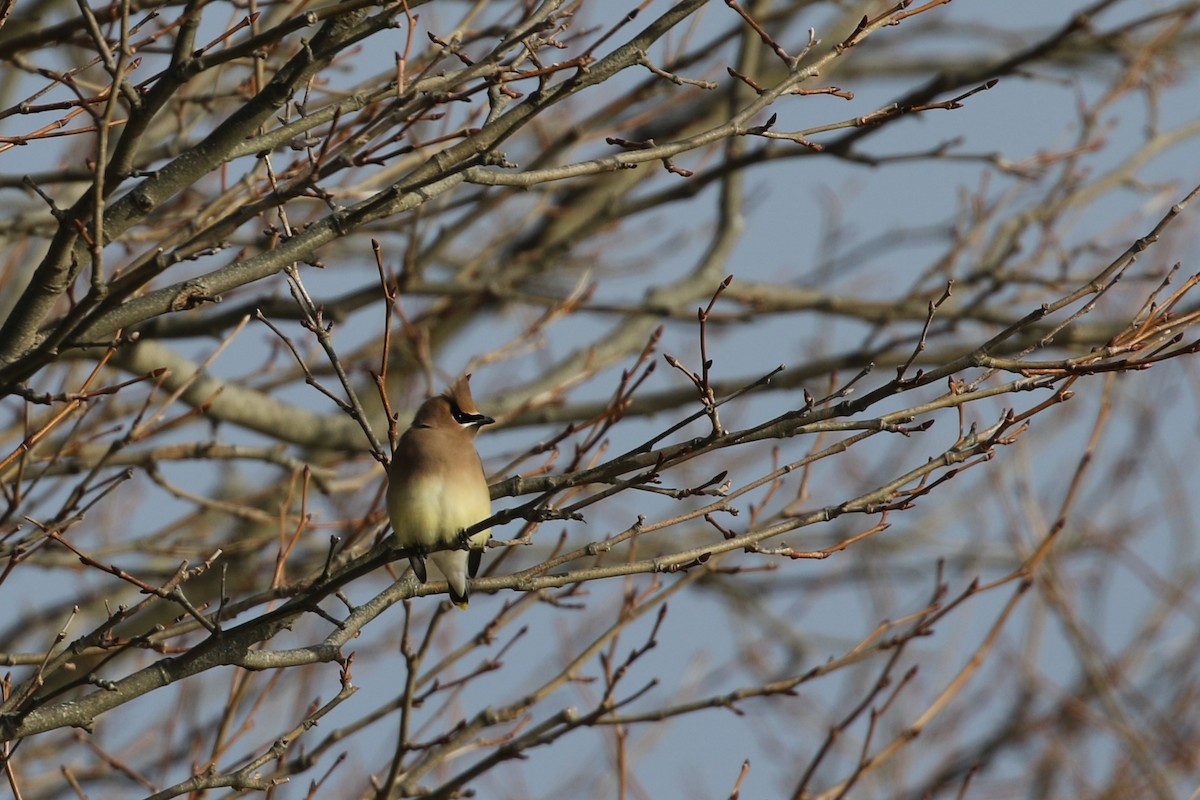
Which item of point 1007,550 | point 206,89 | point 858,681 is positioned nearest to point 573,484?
point 206,89

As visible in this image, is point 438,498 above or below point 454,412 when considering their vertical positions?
below

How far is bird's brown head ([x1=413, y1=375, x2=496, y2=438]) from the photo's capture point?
17.8 feet

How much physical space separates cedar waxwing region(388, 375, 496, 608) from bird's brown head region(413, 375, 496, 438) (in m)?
0.09

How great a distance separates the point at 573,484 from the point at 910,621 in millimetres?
1981

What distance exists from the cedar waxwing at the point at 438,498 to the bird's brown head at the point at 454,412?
86 mm

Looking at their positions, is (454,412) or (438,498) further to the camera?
(454,412)

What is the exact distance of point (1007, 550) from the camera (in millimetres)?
13086

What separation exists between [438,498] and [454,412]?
770 mm

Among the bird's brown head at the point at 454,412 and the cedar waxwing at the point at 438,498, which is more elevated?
the bird's brown head at the point at 454,412

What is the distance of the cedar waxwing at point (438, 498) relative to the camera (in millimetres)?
4691

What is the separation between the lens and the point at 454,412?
5496mm

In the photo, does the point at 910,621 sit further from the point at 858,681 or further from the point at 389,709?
the point at 858,681

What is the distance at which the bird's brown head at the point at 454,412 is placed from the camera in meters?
5.43

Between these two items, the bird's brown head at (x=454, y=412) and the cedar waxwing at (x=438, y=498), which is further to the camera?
the bird's brown head at (x=454, y=412)
